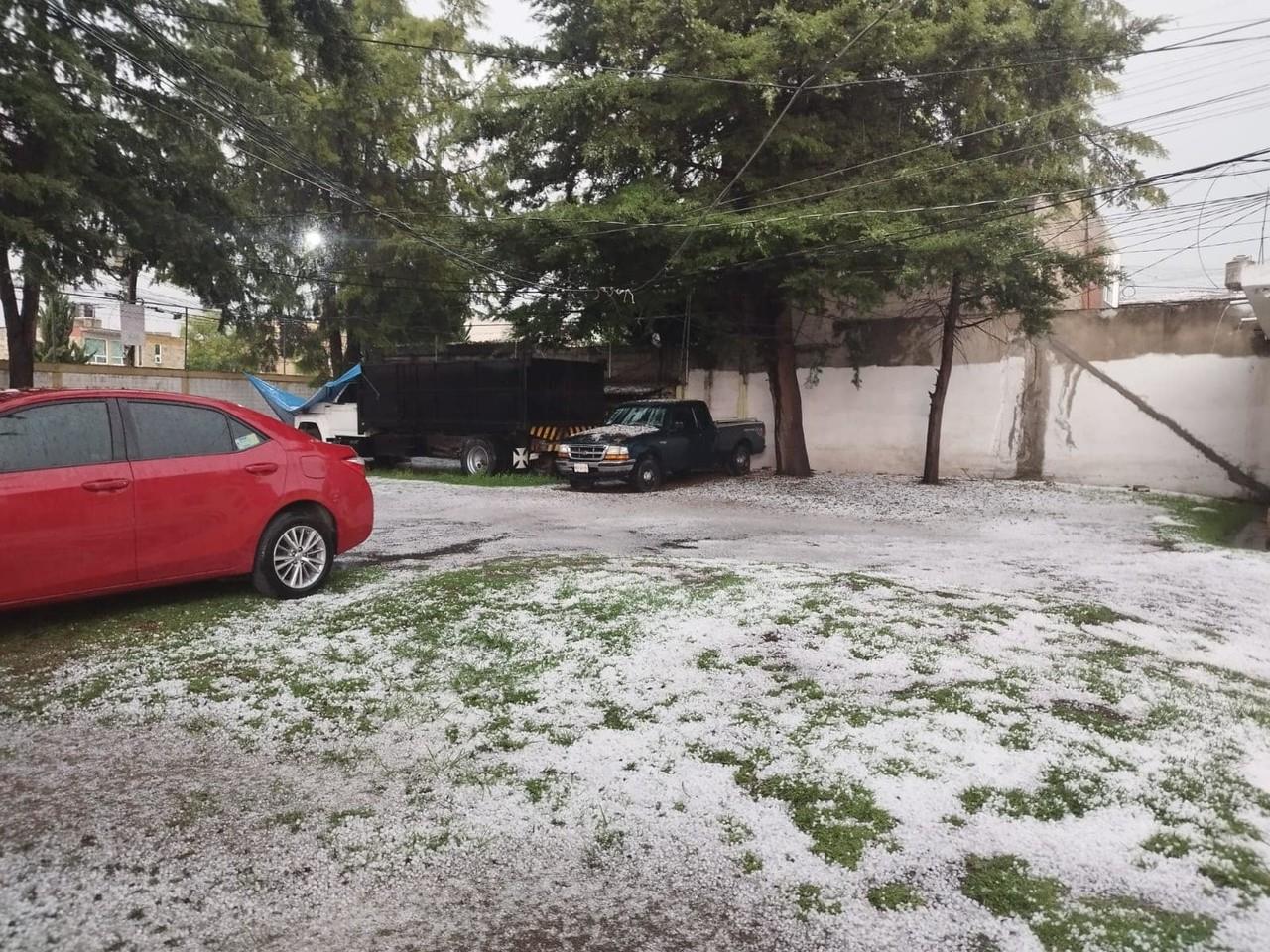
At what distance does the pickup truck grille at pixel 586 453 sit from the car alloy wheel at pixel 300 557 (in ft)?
28.7

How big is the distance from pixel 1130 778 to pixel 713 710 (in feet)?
5.71

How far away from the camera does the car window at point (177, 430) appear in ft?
17.0

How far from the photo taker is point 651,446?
49.5ft

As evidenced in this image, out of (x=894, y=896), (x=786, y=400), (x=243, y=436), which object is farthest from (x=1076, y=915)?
(x=786, y=400)

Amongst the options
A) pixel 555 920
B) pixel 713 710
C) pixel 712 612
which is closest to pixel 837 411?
pixel 712 612

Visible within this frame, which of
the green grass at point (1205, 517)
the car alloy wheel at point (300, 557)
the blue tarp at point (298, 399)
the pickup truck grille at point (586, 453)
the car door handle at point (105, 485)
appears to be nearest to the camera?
the car door handle at point (105, 485)

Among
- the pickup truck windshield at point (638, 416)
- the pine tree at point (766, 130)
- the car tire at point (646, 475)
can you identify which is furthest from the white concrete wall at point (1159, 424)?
the car tire at point (646, 475)

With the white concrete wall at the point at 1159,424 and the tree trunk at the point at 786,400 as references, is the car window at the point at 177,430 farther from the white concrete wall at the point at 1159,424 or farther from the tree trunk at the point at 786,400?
the white concrete wall at the point at 1159,424

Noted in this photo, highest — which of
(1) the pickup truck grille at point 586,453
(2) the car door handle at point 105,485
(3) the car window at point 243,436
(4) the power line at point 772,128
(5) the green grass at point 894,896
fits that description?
(4) the power line at point 772,128

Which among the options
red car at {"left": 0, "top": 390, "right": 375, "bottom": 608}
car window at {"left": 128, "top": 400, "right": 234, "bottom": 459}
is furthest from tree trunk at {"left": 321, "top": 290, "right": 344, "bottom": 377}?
car window at {"left": 128, "top": 400, "right": 234, "bottom": 459}

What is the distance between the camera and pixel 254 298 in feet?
57.8

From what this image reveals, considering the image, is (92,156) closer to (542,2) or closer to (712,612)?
(542,2)

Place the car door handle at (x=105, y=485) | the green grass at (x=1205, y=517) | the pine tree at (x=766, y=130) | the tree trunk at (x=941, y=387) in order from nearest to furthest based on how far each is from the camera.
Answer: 1. the car door handle at (x=105, y=485)
2. the green grass at (x=1205, y=517)
3. the pine tree at (x=766, y=130)
4. the tree trunk at (x=941, y=387)

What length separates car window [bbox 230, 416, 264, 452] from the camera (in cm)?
563
